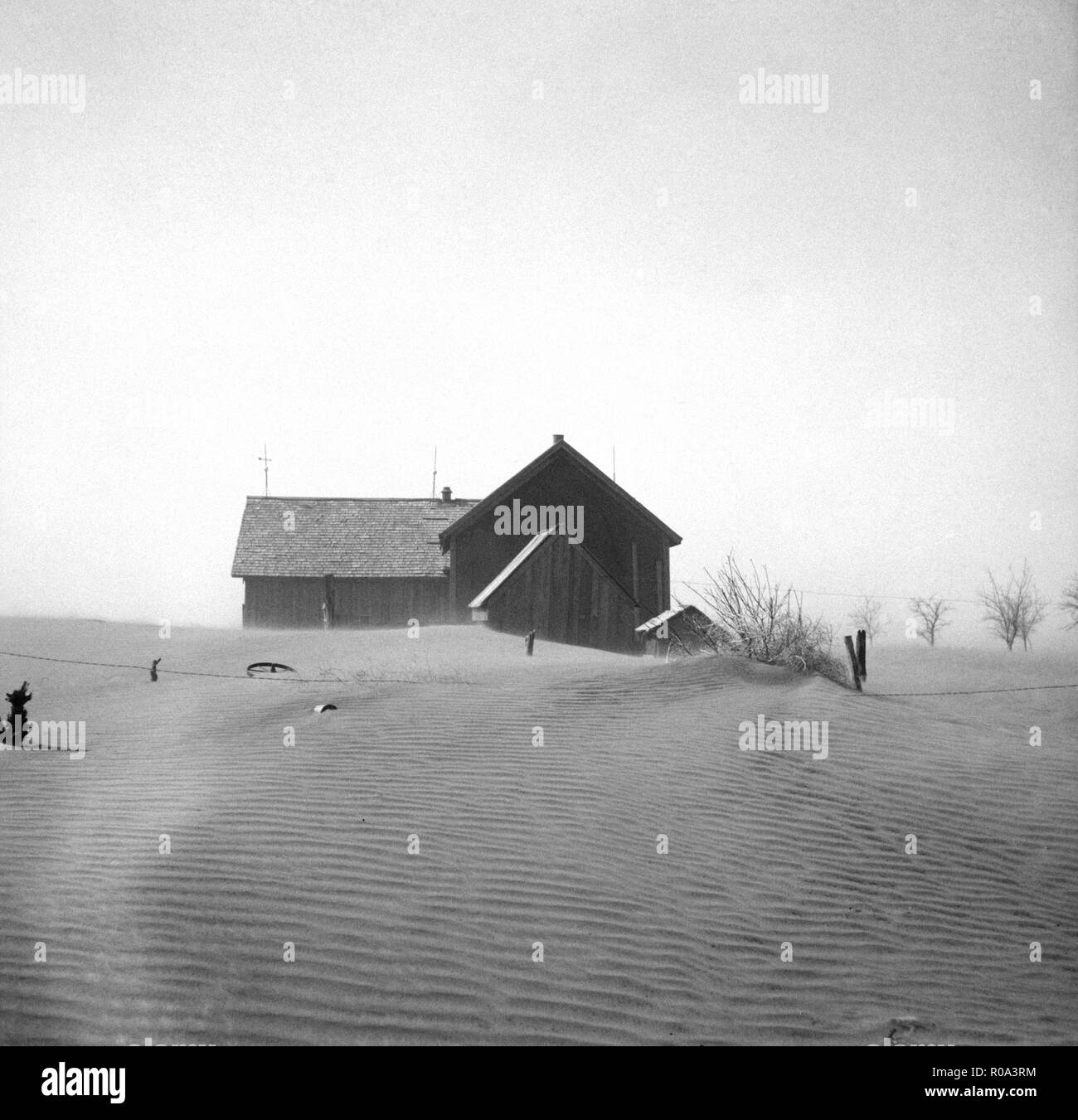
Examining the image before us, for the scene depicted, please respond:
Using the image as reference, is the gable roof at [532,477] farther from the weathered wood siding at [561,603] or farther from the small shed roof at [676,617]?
the small shed roof at [676,617]

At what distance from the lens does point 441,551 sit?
2827 centimetres

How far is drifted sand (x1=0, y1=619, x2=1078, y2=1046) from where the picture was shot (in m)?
5.55

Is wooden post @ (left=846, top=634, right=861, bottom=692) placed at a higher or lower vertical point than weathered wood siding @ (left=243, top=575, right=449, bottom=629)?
lower

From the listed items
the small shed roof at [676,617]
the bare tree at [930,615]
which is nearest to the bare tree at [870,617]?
the bare tree at [930,615]

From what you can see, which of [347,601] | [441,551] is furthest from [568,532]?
[347,601]

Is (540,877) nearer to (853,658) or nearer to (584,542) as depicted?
(853,658)

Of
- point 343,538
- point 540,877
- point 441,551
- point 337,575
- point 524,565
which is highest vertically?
point 343,538

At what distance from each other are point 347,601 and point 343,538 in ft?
6.82

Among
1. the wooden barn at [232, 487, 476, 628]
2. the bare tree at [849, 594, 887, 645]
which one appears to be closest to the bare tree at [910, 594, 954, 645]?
the bare tree at [849, 594, 887, 645]

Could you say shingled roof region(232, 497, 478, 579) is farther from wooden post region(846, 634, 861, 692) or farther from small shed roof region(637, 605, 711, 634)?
wooden post region(846, 634, 861, 692)

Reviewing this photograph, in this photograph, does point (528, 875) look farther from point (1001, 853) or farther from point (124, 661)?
point (124, 661)

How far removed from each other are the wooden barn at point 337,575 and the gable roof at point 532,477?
179cm

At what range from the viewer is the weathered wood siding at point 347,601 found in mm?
27453

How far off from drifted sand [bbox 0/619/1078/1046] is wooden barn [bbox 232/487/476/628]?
607 inches
